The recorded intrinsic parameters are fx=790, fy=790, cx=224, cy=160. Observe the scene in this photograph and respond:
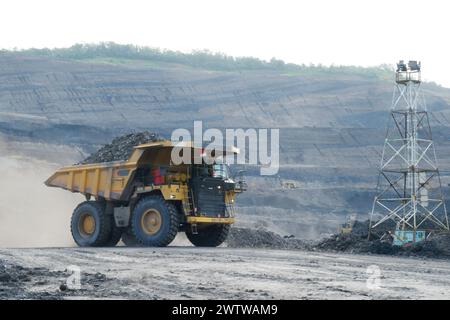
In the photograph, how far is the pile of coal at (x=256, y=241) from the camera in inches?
887

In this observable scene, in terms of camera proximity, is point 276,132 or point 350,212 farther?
point 276,132

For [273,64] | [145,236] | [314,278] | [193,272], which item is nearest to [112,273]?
Result: [193,272]

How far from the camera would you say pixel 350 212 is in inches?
1730

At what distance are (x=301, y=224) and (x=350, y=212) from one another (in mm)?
4642

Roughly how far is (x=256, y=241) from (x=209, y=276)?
12.0 meters

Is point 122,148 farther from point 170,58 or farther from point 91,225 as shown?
point 170,58

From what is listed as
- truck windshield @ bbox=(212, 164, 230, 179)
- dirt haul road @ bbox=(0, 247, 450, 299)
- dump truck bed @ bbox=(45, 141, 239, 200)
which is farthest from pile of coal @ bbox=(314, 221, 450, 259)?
dump truck bed @ bbox=(45, 141, 239, 200)

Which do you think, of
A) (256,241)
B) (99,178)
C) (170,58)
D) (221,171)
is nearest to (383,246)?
(221,171)

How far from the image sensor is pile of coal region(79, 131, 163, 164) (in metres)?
19.1

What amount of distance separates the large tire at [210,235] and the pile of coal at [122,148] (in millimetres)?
2411

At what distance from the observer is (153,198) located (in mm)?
18000

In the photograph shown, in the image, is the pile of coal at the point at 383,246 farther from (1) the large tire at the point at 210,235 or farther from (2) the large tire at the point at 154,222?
(2) the large tire at the point at 154,222

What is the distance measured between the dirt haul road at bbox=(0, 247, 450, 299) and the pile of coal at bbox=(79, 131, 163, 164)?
353cm
